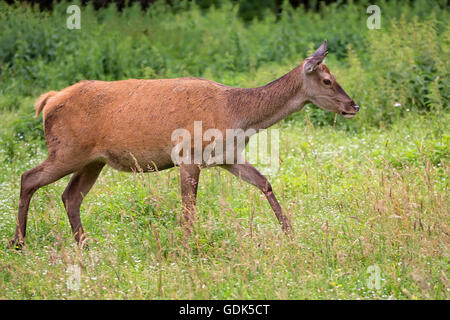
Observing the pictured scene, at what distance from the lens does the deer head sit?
701cm

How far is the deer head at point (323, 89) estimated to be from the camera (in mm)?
7008

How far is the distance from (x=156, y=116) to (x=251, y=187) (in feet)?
4.79

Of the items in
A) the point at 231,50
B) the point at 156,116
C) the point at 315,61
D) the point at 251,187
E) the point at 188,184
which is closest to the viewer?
the point at 188,184

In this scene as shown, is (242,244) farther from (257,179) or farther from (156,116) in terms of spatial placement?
(156,116)

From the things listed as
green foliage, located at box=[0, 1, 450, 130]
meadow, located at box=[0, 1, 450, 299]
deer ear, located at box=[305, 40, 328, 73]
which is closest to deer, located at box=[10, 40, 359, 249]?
deer ear, located at box=[305, 40, 328, 73]

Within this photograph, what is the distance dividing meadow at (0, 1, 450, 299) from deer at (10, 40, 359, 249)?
1.00 feet

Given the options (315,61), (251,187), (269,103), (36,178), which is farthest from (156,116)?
(315,61)

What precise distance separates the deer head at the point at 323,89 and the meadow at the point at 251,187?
0.71 m

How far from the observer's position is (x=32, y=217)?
7.39 metres

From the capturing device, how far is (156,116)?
7.03 meters

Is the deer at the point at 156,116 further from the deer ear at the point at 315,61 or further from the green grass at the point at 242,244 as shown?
the green grass at the point at 242,244

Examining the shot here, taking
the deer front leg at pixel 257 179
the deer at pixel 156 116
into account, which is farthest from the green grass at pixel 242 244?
the deer at pixel 156 116

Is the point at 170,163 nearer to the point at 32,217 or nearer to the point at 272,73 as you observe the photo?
the point at 32,217
